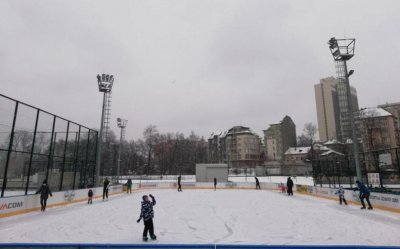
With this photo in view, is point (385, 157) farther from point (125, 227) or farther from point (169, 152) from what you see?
point (169, 152)

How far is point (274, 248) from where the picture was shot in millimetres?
5082

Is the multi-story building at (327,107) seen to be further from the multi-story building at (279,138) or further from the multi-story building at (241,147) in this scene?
the multi-story building at (241,147)

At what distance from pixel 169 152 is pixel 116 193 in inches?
2068

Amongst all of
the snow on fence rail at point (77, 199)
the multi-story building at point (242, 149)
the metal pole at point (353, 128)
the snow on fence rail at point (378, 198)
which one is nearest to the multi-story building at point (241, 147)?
the multi-story building at point (242, 149)

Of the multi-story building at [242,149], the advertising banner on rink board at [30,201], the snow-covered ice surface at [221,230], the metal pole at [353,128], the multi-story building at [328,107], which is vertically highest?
the multi-story building at [328,107]

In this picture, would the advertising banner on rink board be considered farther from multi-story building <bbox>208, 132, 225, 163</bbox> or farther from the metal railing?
multi-story building <bbox>208, 132, 225, 163</bbox>

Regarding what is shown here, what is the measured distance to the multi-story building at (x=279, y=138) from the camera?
11806cm

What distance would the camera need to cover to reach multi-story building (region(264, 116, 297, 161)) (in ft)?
387

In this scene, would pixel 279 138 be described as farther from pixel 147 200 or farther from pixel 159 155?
pixel 147 200

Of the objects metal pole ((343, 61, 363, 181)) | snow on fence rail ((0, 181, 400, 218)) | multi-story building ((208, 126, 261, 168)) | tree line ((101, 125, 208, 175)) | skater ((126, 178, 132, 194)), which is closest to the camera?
snow on fence rail ((0, 181, 400, 218))

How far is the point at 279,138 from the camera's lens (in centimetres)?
11906

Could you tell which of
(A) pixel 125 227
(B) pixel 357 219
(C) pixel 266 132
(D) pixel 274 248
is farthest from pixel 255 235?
(C) pixel 266 132

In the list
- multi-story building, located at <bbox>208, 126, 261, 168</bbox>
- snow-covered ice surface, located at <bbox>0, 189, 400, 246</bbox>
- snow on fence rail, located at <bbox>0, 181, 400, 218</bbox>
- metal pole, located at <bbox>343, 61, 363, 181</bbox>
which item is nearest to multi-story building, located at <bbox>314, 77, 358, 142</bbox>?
multi-story building, located at <bbox>208, 126, 261, 168</bbox>

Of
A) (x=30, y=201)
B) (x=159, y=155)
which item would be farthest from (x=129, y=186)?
(x=159, y=155)
